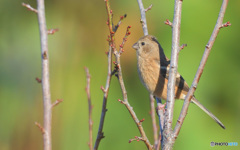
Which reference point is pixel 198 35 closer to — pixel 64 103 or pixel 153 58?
pixel 153 58

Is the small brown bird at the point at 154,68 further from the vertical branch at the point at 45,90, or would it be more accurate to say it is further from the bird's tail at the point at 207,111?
the vertical branch at the point at 45,90

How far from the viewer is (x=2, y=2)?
3.62m

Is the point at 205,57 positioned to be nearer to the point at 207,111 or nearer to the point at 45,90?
the point at 45,90

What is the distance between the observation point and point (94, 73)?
11.5 ft

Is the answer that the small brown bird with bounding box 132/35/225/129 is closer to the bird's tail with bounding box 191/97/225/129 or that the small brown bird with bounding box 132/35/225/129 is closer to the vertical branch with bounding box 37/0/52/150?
the bird's tail with bounding box 191/97/225/129

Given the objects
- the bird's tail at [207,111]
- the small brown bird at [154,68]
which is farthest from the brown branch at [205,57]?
the small brown bird at [154,68]

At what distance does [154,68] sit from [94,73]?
0.66 m

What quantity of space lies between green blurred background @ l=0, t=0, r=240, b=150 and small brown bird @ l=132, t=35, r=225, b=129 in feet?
0.38

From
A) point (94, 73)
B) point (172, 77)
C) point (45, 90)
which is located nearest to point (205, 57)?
point (172, 77)

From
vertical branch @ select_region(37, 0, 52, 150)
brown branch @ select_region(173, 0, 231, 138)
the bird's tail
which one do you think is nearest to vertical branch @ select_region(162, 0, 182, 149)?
brown branch @ select_region(173, 0, 231, 138)

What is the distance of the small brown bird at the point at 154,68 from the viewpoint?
140 inches

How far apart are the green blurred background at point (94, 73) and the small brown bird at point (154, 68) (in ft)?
0.38

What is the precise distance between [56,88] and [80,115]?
34 centimetres

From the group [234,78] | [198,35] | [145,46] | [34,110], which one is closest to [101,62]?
[145,46]
